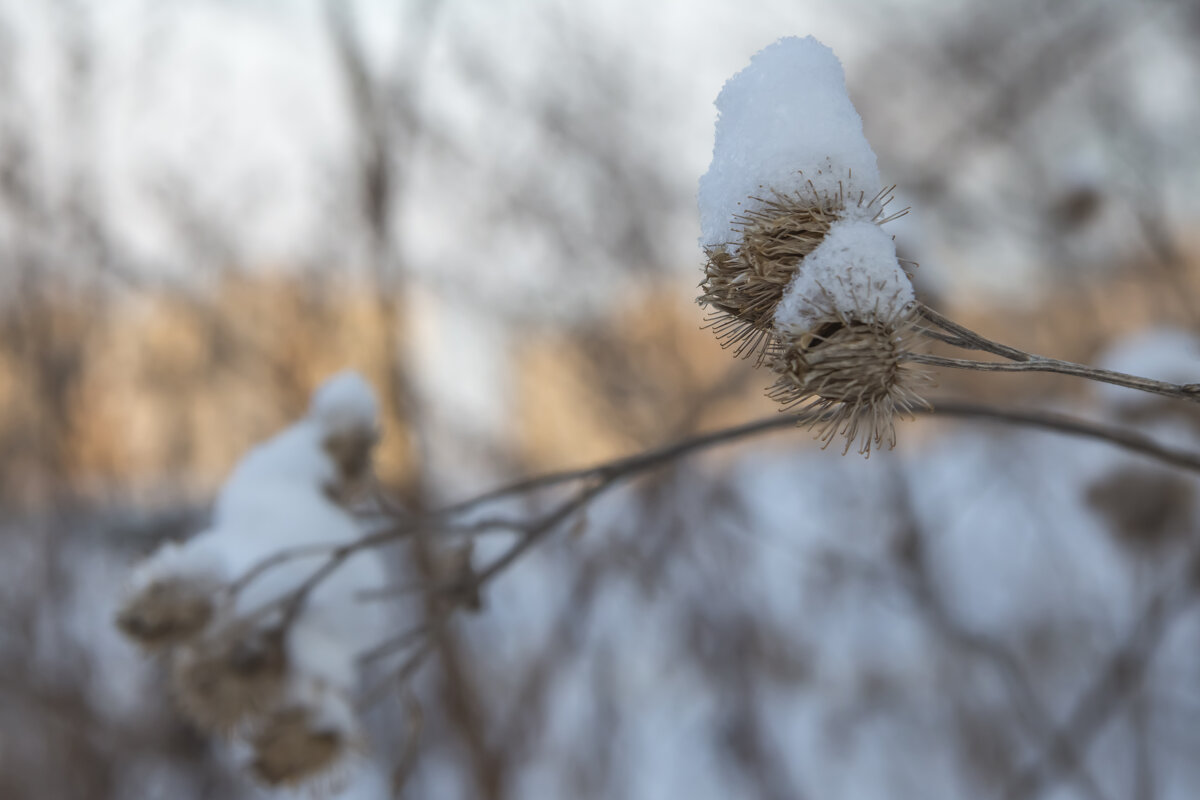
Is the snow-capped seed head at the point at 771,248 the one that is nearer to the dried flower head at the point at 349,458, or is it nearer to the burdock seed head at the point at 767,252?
the burdock seed head at the point at 767,252

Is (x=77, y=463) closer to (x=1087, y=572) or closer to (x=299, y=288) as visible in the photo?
(x=299, y=288)

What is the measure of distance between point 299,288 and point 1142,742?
3505mm

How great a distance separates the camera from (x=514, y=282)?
3.71 m

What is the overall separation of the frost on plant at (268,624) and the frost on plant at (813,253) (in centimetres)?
81

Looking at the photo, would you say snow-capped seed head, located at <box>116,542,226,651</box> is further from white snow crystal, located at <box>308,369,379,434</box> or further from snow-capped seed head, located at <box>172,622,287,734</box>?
white snow crystal, located at <box>308,369,379,434</box>

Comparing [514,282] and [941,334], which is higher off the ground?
[514,282]

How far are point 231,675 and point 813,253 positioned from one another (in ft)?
3.76

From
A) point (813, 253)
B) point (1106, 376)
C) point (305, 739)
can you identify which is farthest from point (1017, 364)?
point (305, 739)

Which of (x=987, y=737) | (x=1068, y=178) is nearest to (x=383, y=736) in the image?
(x=987, y=737)

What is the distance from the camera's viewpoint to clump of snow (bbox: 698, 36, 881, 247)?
732 mm

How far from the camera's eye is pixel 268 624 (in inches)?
54.9

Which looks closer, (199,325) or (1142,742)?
(1142,742)

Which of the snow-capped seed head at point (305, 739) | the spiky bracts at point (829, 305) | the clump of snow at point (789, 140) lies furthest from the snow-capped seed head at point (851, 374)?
the snow-capped seed head at point (305, 739)

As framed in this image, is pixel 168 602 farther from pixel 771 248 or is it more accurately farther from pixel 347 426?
pixel 771 248
